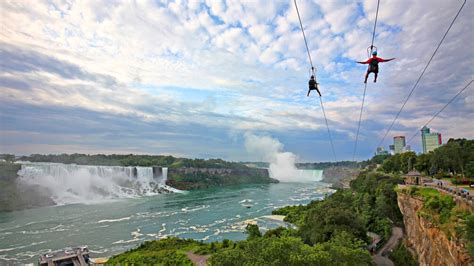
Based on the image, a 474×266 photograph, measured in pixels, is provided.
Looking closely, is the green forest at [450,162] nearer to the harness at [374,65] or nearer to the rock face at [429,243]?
the rock face at [429,243]

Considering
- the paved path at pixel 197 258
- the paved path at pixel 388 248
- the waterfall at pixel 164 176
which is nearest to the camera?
the paved path at pixel 388 248

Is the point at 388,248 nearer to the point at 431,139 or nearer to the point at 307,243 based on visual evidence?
the point at 307,243

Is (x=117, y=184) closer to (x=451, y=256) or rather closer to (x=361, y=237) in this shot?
(x=361, y=237)

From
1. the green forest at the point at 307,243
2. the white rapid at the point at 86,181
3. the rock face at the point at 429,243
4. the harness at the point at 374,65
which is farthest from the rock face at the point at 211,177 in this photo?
the harness at the point at 374,65

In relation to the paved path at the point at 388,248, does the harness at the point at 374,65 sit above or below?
above

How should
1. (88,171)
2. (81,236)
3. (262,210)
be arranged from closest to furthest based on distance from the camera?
1. (81,236)
2. (262,210)
3. (88,171)

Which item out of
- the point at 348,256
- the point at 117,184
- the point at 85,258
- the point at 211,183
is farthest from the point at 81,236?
the point at 211,183
